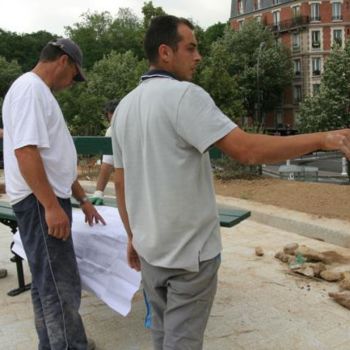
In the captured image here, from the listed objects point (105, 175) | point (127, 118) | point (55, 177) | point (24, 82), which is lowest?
point (105, 175)

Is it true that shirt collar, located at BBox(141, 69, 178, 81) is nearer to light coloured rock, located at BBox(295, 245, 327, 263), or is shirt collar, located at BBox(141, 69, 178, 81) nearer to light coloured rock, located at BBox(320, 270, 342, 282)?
light coloured rock, located at BBox(320, 270, 342, 282)

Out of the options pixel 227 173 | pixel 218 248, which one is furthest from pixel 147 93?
pixel 227 173

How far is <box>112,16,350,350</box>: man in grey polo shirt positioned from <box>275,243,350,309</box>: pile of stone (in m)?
2.12

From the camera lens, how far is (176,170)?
203 centimetres

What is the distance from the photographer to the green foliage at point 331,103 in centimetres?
3497

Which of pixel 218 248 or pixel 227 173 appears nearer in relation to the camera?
pixel 218 248

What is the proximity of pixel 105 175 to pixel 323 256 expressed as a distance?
2.29 meters

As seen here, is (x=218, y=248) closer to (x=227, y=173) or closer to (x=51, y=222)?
(x=51, y=222)

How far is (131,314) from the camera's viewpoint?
3822 mm

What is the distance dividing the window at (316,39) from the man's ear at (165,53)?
6025cm

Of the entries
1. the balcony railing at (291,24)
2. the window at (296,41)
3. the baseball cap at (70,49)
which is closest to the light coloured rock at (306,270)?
the baseball cap at (70,49)

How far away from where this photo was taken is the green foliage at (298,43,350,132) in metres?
35.0

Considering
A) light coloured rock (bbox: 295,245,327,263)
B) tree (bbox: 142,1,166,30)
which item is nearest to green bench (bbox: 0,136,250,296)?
light coloured rock (bbox: 295,245,327,263)

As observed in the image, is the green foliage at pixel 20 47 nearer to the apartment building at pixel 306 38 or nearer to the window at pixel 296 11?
the apartment building at pixel 306 38
